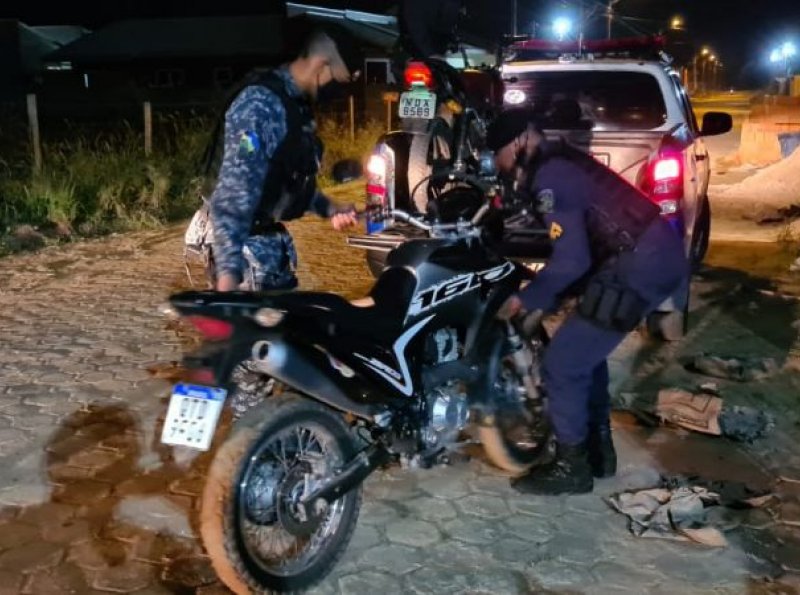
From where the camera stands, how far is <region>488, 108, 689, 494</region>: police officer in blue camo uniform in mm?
3900

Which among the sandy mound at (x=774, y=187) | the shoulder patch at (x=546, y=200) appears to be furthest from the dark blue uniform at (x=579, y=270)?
the sandy mound at (x=774, y=187)

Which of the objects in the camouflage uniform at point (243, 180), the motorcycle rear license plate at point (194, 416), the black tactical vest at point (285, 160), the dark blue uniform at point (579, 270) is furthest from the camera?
the dark blue uniform at point (579, 270)

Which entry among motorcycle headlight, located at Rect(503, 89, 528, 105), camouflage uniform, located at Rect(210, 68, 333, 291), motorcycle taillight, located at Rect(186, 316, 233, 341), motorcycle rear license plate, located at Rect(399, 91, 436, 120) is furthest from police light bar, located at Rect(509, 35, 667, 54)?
motorcycle taillight, located at Rect(186, 316, 233, 341)

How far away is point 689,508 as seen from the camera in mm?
4000

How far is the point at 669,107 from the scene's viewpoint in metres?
6.93

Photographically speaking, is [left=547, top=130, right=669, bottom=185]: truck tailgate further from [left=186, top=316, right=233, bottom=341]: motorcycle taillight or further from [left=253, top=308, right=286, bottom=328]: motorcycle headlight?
[left=186, top=316, right=233, bottom=341]: motorcycle taillight

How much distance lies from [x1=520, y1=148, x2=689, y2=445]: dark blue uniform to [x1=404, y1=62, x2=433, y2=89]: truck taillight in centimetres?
343

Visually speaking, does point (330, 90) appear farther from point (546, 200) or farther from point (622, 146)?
point (622, 146)

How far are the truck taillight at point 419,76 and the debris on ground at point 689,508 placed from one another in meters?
3.96

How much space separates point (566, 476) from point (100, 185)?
9214mm

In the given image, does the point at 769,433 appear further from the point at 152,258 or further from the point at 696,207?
the point at 152,258

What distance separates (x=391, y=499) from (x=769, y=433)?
6.94 feet

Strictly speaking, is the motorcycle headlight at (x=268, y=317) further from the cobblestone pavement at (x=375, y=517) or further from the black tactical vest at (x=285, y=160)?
the cobblestone pavement at (x=375, y=517)

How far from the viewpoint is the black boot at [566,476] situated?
426 cm
